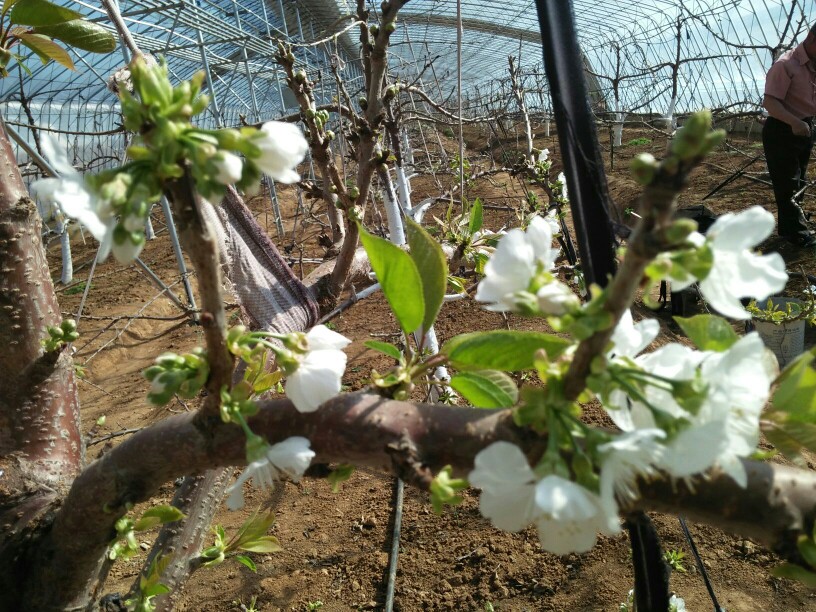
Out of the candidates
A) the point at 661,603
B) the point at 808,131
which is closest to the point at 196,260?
the point at 661,603

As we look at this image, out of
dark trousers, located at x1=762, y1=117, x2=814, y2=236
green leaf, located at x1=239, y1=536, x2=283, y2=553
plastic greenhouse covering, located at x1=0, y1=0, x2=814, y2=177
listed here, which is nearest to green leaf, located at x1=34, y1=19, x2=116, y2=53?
green leaf, located at x1=239, y1=536, x2=283, y2=553

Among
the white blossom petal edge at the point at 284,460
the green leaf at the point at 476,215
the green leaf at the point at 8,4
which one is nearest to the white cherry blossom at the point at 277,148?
the white blossom petal edge at the point at 284,460

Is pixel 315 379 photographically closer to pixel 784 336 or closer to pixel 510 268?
pixel 510 268

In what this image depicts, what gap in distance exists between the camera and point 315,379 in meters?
0.48

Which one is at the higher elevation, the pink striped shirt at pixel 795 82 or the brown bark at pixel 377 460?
the pink striped shirt at pixel 795 82

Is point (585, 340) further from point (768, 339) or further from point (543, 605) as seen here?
point (768, 339)

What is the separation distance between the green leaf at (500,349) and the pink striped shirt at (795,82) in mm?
4453

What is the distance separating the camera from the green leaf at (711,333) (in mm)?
403

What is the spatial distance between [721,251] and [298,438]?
0.34m

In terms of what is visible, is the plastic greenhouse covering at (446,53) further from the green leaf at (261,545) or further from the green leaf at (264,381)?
the green leaf at (264,381)

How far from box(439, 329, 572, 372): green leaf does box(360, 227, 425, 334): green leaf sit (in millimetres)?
54

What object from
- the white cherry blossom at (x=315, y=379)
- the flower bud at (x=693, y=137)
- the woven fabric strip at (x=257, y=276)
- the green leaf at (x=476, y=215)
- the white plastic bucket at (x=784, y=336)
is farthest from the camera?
the white plastic bucket at (x=784, y=336)

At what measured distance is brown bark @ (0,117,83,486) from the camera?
0.84 m

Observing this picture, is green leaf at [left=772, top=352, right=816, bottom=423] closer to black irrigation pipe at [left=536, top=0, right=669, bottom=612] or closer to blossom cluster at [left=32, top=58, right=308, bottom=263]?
black irrigation pipe at [left=536, top=0, right=669, bottom=612]
